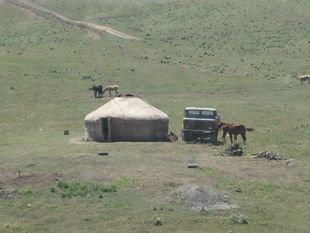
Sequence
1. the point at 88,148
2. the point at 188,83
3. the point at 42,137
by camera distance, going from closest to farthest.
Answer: the point at 88,148 < the point at 42,137 < the point at 188,83

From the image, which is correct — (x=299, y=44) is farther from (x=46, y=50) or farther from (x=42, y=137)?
(x=42, y=137)

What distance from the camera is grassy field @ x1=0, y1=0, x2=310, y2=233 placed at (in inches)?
910

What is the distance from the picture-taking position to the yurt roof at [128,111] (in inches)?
1499

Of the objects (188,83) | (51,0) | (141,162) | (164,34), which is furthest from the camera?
(51,0)

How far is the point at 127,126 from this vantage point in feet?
125

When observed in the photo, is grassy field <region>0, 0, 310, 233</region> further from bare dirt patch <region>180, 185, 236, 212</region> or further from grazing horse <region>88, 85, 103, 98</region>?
grazing horse <region>88, 85, 103, 98</region>

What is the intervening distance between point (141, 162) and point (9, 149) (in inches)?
313

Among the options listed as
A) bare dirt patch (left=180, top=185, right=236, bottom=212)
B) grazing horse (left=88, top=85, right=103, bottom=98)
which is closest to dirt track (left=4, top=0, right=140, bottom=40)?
grazing horse (left=88, top=85, right=103, bottom=98)

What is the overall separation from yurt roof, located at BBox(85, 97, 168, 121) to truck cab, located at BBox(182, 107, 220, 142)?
6.16 ft

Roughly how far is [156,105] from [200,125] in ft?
53.3

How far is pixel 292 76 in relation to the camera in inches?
2719

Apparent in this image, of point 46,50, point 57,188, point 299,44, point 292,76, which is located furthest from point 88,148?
point 299,44

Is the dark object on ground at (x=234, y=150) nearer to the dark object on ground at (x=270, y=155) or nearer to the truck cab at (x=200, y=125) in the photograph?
the dark object on ground at (x=270, y=155)

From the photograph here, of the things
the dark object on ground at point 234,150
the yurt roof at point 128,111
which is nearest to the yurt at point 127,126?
the yurt roof at point 128,111
